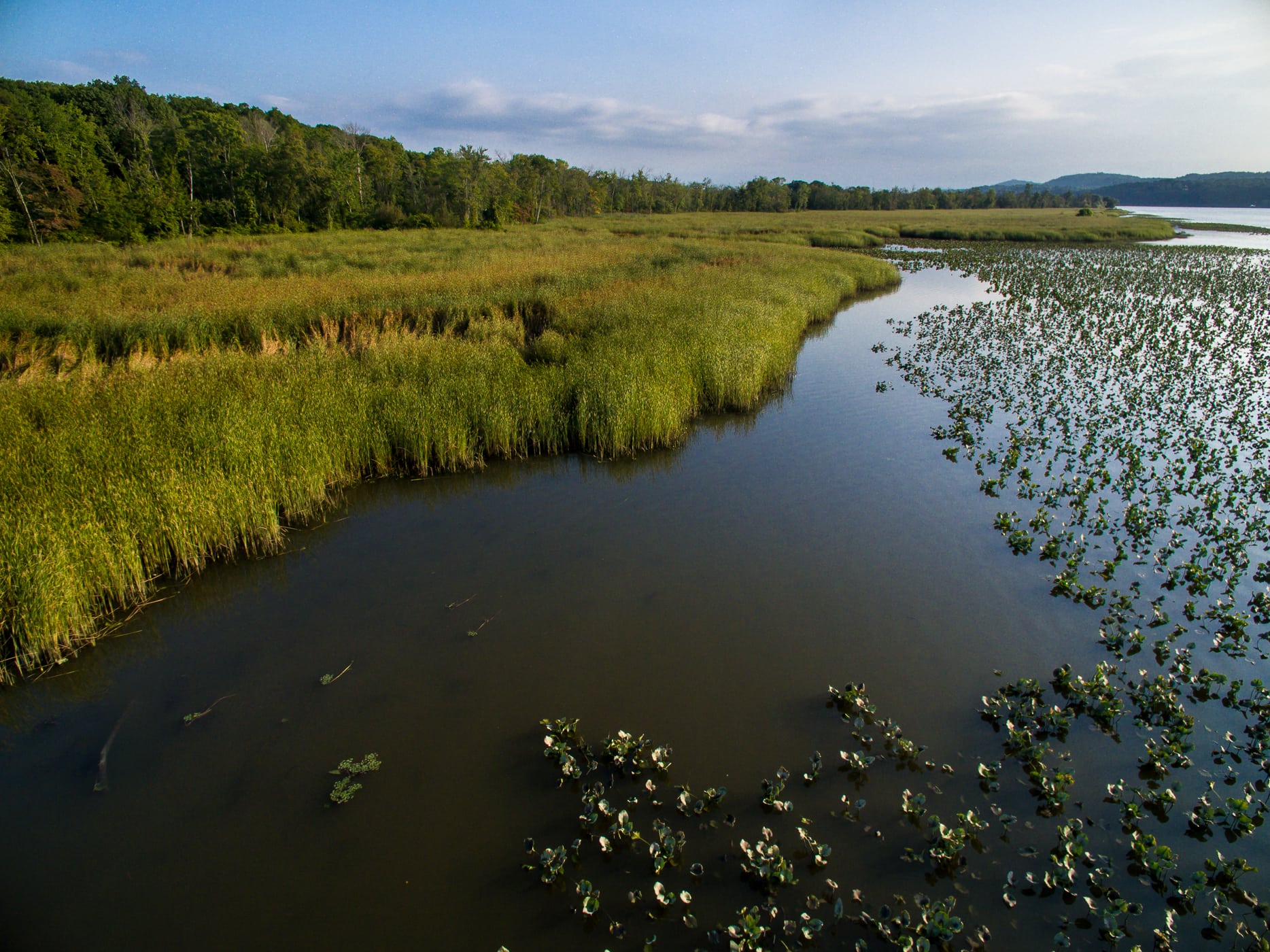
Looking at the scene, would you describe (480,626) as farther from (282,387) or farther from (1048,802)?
(282,387)

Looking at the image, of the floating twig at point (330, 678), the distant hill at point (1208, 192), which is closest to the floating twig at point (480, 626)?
the floating twig at point (330, 678)

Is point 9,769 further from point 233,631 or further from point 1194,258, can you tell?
point 1194,258

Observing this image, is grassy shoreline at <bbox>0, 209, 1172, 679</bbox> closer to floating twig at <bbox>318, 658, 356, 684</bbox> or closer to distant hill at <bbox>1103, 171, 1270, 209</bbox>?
floating twig at <bbox>318, 658, 356, 684</bbox>

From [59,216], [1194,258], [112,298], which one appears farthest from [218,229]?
[1194,258]

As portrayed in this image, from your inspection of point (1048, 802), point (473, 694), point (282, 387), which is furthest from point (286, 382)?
point (1048, 802)

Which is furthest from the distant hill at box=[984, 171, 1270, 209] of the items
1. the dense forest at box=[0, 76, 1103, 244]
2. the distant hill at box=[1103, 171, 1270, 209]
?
the dense forest at box=[0, 76, 1103, 244]

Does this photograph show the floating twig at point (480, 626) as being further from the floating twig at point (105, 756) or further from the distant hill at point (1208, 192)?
the distant hill at point (1208, 192)
